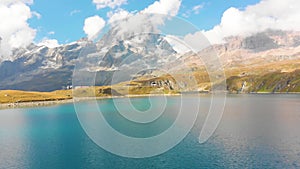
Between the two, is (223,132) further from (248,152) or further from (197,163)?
(197,163)

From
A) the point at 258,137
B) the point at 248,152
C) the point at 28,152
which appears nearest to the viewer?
the point at 248,152

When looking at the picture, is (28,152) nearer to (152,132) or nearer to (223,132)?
(152,132)

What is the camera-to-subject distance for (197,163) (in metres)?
58.3

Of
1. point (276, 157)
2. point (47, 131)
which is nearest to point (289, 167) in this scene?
point (276, 157)

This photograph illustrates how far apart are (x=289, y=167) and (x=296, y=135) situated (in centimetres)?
3294

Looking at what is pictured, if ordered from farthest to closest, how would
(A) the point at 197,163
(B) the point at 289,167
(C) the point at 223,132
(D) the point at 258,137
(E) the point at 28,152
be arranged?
(C) the point at 223,132 → (D) the point at 258,137 → (E) the point at 28,152 → (A) the point at 197,163 → (B) the point at 289,167

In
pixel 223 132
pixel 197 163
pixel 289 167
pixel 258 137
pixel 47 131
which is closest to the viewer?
pixel 289 167

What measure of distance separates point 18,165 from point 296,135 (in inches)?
2817

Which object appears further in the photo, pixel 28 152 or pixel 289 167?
pixel 28 152

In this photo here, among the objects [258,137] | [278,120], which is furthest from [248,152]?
[278,120]

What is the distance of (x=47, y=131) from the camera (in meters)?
104

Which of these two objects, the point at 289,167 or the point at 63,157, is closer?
the point at 289,167

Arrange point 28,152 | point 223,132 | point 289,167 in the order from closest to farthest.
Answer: point 289,167
point 28,152
point 223,132

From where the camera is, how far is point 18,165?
198 feet
